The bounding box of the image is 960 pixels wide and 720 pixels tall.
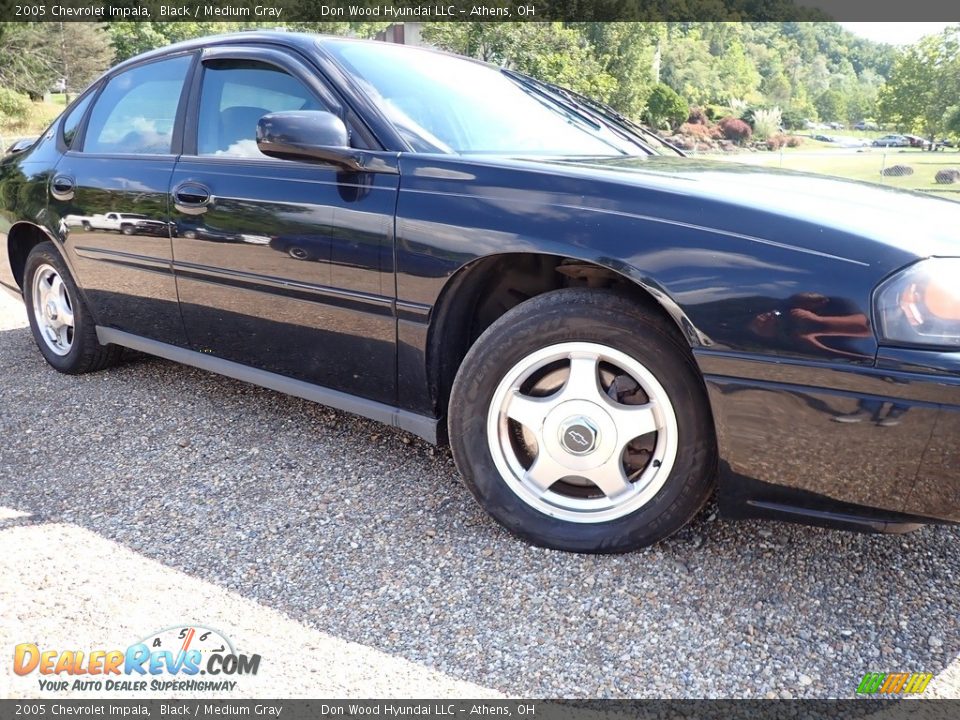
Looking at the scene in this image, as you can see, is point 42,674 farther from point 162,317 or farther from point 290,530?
point 162,317

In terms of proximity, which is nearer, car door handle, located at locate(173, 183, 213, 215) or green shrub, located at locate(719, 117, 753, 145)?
car door handle, located at locate(173, 183, 213, 215)

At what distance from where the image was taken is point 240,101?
3018 millimetres

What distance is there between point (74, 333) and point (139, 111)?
1156 millimetres

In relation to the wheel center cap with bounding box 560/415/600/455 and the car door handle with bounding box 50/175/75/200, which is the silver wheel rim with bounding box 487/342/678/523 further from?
the car door handle with bounding box 50/175/75/200

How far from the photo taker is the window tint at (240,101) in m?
Result: 2.84

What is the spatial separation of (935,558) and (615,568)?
0.94 metres

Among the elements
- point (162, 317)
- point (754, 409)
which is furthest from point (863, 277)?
point (162, 317)

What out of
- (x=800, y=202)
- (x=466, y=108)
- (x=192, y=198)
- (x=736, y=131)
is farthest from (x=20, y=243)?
(x=736, y=131)

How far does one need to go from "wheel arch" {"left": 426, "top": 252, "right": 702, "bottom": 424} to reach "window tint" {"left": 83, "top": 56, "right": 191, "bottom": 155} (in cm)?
159

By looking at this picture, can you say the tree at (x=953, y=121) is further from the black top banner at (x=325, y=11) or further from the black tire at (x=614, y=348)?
the black tire at (x=614, y=348)

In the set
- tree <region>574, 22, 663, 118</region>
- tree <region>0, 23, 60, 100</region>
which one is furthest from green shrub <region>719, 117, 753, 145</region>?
tree <region>0, 23, 60, 100</region>

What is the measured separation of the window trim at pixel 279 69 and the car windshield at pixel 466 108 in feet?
0.34

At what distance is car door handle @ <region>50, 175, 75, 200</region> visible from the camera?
3.56 metres

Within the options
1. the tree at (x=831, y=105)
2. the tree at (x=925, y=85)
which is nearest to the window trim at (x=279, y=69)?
the tree at (x=925, y=85)
